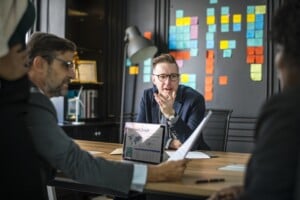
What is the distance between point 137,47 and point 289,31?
3339mm

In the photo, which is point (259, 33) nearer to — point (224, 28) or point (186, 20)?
point (224, 28)

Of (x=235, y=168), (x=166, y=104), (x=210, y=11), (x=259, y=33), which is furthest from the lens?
(x=210, y=11)

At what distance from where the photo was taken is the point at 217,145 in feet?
9.91

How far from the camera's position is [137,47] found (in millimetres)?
4414

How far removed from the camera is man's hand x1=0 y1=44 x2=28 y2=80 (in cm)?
131

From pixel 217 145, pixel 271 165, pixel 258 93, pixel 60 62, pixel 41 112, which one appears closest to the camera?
pixel 271 165

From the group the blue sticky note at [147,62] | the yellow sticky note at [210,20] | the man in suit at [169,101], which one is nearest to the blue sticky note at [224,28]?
the yellow sticky note at [210,20]

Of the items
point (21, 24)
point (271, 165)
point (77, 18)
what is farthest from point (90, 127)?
point (271, 165)

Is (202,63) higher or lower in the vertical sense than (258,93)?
higher

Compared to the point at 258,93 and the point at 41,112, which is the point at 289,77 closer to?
the point at 41,112

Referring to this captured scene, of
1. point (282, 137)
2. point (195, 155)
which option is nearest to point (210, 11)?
point (195, 155)

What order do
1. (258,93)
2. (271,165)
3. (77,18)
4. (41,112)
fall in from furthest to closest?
(77,18)
(258,93)
(41,112)
(271,165)

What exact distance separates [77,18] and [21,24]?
3482 mm

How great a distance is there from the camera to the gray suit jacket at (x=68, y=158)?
158cm
